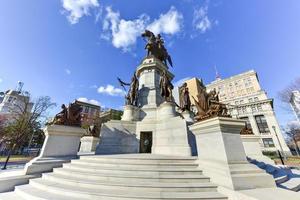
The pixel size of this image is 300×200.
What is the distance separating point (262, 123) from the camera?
4016 cm

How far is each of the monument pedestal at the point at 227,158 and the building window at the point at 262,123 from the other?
48229mm

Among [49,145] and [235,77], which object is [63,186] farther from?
[235,77]

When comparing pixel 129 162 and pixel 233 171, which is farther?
pixel 129 162

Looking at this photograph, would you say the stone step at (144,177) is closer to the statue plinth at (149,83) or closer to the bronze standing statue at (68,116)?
the bronze standing statue at (68,116)

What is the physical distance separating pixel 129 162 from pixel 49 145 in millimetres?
3747

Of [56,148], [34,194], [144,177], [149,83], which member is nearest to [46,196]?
[34,194]

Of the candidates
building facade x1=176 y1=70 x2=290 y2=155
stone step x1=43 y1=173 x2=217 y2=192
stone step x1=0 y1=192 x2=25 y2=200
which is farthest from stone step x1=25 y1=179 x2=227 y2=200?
building facade x1=176 y1=70 x2=290 y2=155

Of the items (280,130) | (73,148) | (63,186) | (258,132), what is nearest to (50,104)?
(73,148)

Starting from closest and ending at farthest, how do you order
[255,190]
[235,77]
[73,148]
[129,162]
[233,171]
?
1. [255,190]
2. [233,171]
3. [129,162]
4. [73,148]
5. [235,77]

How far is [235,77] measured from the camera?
52594 mm

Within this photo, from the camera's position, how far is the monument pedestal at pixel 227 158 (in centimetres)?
310

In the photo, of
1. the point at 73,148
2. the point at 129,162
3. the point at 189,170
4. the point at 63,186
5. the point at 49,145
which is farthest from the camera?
the point at 73,148

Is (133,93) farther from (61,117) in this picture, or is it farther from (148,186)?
(148,186)

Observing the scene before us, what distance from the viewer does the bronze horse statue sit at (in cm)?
1476
